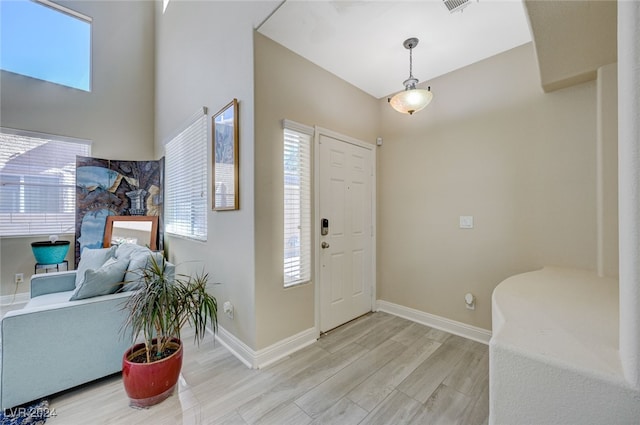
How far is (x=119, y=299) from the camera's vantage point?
1896 mm

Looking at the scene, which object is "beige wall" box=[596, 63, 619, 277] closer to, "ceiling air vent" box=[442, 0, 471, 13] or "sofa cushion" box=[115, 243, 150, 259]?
"ceiling air vent" box=[442, 0, 471, 13]

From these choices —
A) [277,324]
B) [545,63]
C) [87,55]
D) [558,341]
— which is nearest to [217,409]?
[277,324]

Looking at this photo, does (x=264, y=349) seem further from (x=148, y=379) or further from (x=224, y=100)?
(x=224, y=100)

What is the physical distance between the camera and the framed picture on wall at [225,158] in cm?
230

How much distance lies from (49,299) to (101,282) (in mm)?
944

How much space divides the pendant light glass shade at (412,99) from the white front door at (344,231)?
77 cm

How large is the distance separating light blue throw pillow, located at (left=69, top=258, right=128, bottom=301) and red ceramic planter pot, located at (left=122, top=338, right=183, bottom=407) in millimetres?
552

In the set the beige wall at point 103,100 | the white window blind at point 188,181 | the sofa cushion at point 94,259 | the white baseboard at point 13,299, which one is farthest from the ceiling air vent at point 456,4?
the white baseboard at point 13,299

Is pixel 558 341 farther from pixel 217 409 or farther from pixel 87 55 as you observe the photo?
pixel 87 55

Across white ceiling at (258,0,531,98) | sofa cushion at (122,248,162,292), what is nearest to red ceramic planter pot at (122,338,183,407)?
sofa cushion at (122,248,162,292)

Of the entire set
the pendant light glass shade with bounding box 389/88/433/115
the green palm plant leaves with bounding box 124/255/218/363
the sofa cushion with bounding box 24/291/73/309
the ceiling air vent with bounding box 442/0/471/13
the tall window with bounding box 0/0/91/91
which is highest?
the tall window with bounding box 0/0/91/91

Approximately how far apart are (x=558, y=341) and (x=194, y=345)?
273cm

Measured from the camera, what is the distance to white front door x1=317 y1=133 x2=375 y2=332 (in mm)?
2689

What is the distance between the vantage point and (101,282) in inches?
75.4
